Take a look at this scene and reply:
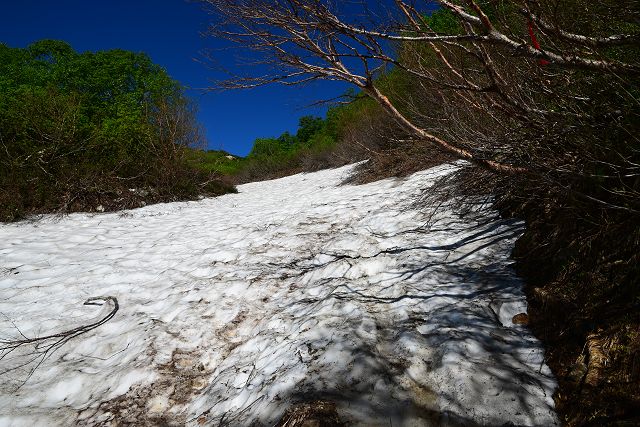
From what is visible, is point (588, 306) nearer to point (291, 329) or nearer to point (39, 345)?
point (291, 329)

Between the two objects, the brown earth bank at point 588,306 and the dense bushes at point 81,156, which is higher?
the dense bushes at point 81,156

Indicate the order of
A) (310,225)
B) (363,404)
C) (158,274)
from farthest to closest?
1. (310,225)
2. (158,274)
3. (363,404)

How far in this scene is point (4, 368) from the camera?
2.13 m

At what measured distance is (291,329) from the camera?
2.11m

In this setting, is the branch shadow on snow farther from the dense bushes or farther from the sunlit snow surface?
the dense bushes

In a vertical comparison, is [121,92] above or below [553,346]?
above

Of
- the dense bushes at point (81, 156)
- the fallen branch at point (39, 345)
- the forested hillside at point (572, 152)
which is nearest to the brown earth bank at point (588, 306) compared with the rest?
the forested hillside at point (572, 152)

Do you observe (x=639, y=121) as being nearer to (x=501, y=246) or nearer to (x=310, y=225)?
(x=501, y=246)

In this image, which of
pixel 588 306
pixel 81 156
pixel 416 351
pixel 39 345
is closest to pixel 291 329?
pixel 416 351

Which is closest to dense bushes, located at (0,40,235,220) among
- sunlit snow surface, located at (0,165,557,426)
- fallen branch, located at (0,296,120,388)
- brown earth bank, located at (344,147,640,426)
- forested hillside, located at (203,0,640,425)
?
sunlit snow surface, located at (0,165,557,426)

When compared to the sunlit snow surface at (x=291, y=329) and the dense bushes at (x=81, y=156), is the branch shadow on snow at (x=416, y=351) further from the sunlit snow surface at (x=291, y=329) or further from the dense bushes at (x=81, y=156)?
the dense bushes at (x=81, y=156)

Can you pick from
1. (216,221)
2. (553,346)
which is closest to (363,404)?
(553,346)

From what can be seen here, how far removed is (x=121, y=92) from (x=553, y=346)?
2673cm

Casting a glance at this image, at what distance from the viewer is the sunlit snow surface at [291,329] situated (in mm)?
1451
